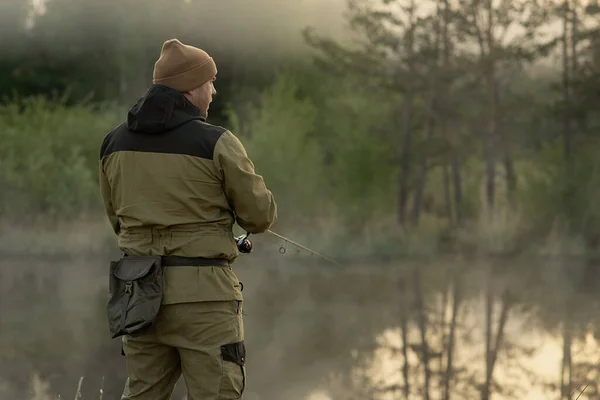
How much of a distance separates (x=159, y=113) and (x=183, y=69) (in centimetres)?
20

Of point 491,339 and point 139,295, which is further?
point 491,339

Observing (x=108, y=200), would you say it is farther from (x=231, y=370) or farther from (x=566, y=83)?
(x=566, y=83)

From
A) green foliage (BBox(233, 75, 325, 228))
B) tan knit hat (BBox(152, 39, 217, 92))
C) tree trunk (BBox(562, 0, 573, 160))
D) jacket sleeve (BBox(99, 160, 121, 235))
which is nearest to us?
tan knit hat (BBox(152, 39, 217, 92))

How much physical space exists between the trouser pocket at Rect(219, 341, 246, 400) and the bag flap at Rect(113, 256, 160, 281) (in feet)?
1.14

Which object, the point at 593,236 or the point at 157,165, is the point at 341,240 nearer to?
the point at 593,236

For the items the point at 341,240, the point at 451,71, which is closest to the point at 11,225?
the point at 341,240

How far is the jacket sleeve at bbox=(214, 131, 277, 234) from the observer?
3695 millimetres

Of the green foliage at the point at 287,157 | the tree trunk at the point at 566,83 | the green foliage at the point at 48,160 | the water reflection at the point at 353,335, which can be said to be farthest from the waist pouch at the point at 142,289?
the tree trunk at the point at 566,83

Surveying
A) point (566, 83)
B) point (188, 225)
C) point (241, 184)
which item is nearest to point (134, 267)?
point (188, 225)

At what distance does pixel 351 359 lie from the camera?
880 cm

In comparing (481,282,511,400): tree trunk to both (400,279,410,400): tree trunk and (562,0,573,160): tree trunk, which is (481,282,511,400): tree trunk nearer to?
(400,279,410,400): tree trunk

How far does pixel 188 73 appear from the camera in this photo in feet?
12.7

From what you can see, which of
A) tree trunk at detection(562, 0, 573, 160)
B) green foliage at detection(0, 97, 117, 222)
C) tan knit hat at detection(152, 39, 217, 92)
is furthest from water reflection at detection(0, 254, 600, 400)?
tree trunk at detection(562, 0, 573, 160)

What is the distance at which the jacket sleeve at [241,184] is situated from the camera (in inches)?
145
